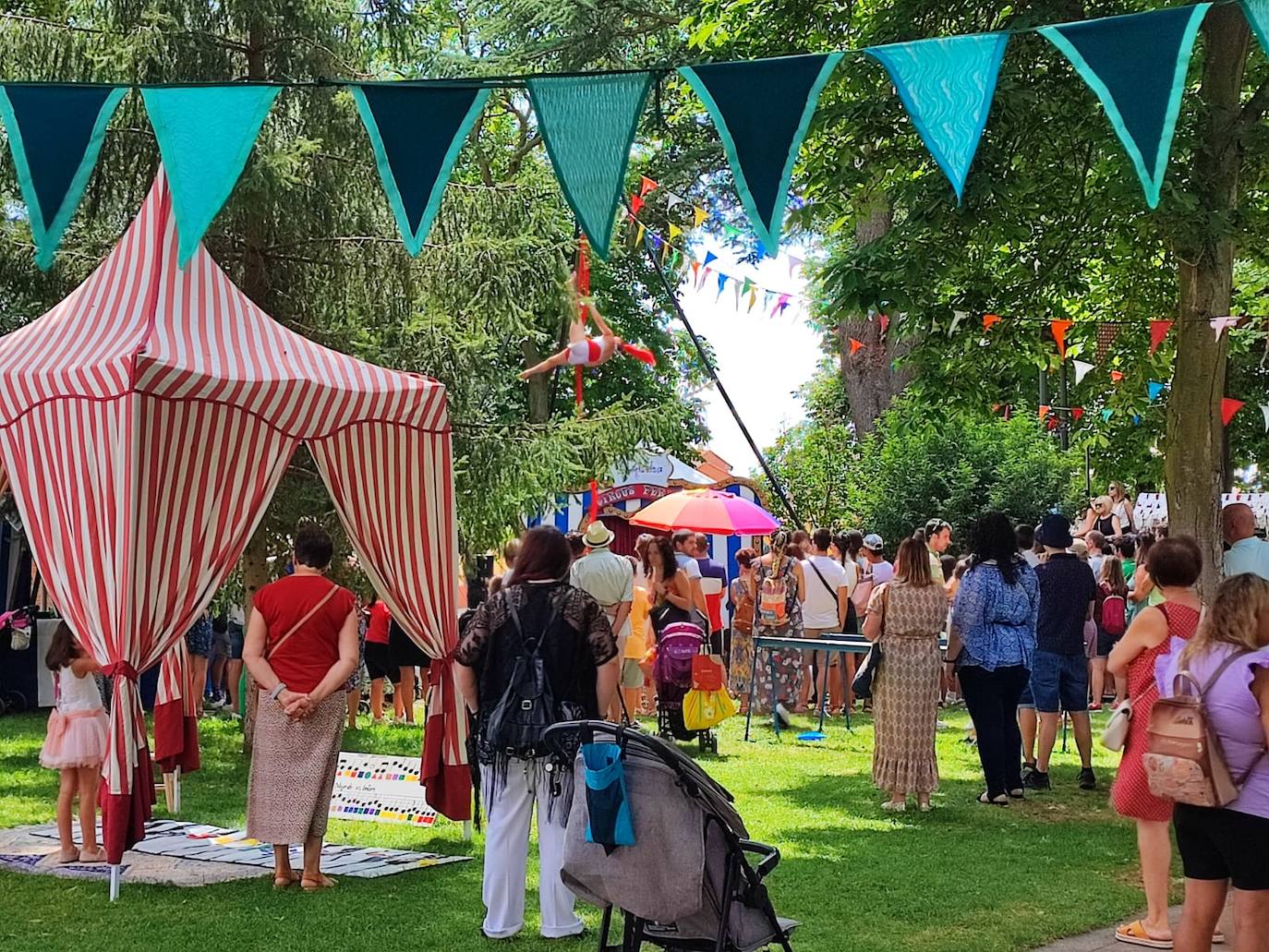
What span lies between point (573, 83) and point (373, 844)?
451cm

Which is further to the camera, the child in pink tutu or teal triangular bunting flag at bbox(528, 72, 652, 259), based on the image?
the child in pink tutu

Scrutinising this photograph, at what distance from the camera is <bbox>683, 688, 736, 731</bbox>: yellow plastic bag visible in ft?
37.0

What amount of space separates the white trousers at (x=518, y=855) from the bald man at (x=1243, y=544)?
4.46 meters

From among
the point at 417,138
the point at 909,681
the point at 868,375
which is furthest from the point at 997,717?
the point at 868,375

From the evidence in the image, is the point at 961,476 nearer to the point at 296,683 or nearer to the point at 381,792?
the point at 381,792

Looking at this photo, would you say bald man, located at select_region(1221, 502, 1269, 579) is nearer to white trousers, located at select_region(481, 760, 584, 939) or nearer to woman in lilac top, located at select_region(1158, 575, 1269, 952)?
woman in lilac top, located at select_region(1158, 575, 1269, 952)

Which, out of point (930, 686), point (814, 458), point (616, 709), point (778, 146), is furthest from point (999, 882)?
point (814, 458)

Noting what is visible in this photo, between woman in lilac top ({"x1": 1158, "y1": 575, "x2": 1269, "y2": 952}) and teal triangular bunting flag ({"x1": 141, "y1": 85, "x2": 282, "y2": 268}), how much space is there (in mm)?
4291

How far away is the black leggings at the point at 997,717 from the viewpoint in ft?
30.3

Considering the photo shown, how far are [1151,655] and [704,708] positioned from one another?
5.82 metres

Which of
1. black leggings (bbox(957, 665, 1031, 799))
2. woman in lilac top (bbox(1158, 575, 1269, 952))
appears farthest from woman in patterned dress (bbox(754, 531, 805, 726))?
woman in lilac top (bbox(1158, 575, 1269, 952))

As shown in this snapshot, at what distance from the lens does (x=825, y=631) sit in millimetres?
14531

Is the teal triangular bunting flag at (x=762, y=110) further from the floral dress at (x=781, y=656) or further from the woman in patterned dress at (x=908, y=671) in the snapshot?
the floral dress at (x=781, y=656)

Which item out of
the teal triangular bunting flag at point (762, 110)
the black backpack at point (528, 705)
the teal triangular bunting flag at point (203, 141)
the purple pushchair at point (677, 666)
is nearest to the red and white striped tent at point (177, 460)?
the teal triangular bunting flag at point (203, 141)
